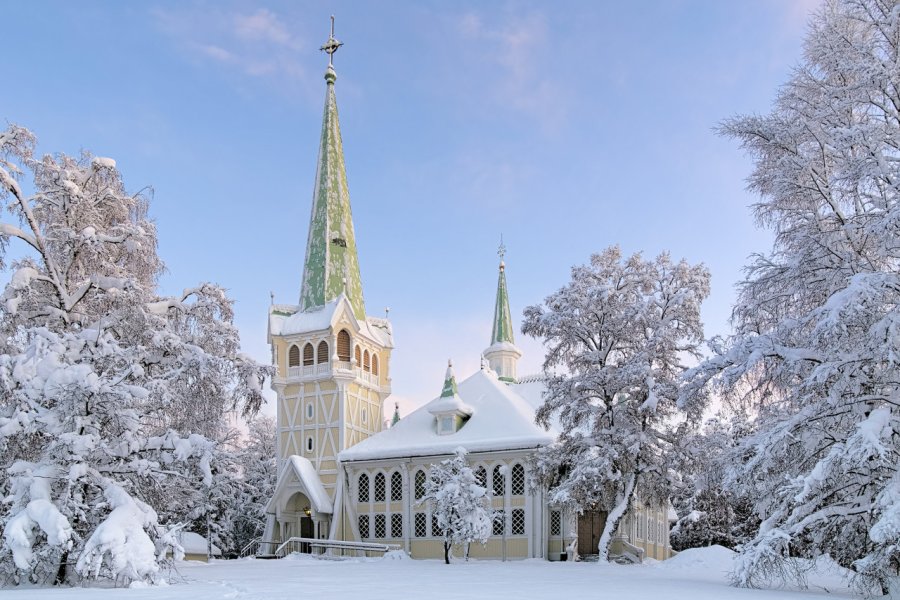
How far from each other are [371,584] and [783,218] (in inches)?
429

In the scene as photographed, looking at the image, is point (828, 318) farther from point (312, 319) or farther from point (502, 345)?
point (502, 345)

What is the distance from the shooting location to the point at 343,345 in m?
40.8

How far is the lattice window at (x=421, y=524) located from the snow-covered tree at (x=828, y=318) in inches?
790

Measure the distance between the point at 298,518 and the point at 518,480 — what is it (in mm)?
11184

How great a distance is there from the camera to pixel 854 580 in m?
14.0

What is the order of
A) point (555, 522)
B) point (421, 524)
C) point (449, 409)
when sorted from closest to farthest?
point (555, 522) → point (421, 524) → point (449, 409)

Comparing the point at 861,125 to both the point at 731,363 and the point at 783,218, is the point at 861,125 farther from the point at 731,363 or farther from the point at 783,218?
the point at 731,363

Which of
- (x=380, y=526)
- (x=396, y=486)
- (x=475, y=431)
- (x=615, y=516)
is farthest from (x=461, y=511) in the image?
(x=380, y=526)

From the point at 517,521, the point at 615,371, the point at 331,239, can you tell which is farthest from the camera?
the point at 331,239

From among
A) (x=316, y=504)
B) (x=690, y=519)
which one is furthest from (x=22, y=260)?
(x=690, y=519)

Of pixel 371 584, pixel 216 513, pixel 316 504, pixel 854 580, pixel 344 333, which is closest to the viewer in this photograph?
pixel 854 580

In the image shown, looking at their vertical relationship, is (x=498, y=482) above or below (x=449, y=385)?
below

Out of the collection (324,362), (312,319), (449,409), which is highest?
(312,319)

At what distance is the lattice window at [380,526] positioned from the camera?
3603cm
